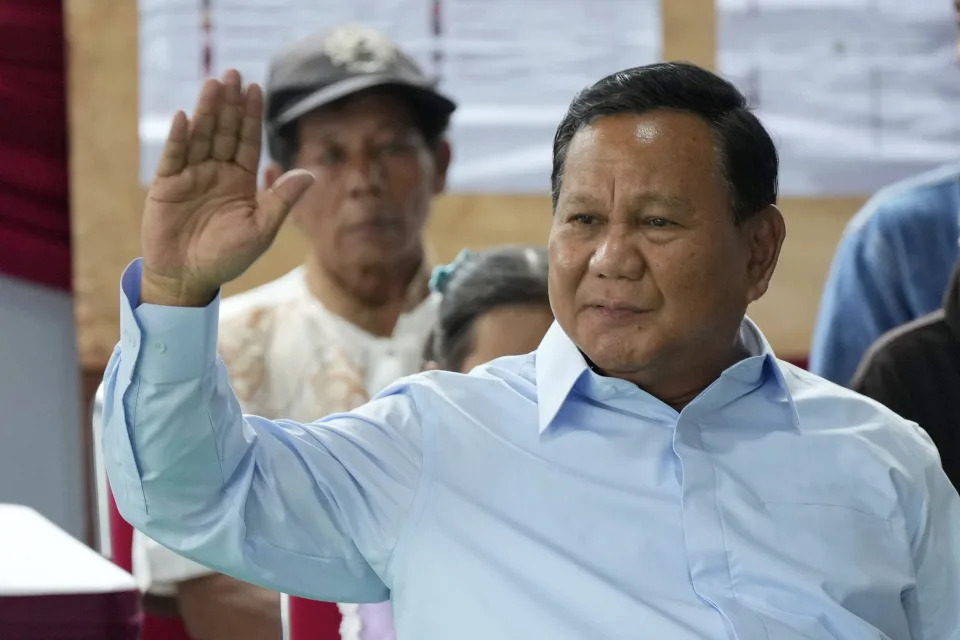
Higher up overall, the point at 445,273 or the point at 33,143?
the point at 33,143

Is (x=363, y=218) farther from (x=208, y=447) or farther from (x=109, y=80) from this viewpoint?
(x=208, y=447)

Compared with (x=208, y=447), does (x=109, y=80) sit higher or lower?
higher

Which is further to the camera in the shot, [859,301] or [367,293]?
[367,293]

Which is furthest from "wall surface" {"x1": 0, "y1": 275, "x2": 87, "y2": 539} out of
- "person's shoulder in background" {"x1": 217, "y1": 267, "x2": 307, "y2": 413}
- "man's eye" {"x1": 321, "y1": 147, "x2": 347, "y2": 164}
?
"man's eye" {"x1": 321, "y1": 147, "x2": 347, "y2": 164}

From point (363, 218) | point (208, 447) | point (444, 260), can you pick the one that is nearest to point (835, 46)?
point (444, 260)

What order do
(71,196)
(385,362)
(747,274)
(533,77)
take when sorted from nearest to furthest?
(747,274) → (385,362) → (71,196) → (533,77)

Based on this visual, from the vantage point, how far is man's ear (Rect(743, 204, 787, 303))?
4.62 feet

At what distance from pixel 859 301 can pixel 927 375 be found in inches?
15.2

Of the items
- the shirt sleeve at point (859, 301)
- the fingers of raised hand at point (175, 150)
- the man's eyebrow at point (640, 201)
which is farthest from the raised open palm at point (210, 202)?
the shirt sleeve at point (859, 301)

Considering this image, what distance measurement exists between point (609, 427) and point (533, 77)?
1.75 m

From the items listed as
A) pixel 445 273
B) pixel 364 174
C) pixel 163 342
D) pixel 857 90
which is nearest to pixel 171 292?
pixel 163 342

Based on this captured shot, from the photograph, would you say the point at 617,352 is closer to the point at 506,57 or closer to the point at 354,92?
the point at 354,92

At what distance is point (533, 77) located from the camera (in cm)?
296

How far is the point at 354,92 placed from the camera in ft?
7.29
